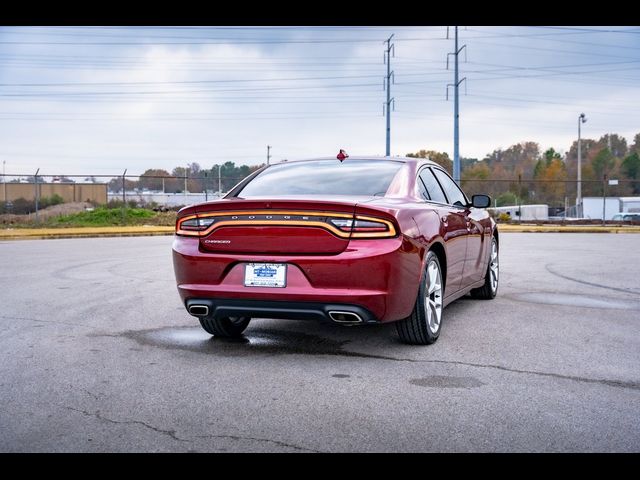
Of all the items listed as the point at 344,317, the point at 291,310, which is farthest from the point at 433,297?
the point at 291,310

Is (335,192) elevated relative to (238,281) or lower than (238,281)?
elevated


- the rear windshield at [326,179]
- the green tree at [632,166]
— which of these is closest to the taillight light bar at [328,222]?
the rear windshield at [326,179]

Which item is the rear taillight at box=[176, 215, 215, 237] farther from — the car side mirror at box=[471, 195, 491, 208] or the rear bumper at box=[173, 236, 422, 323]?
the car side mirror at box=[471, 195, 491, 208]

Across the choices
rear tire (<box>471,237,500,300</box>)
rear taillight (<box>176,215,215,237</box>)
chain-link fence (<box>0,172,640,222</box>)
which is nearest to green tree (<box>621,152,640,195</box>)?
chain-link fence (<box>0,172,640,222</box>)

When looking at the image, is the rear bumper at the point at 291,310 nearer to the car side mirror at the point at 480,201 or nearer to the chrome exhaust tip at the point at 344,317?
the chrome exhaust tip at the point at 344,317

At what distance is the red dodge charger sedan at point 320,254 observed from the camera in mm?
5125

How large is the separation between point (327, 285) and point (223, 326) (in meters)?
1.39

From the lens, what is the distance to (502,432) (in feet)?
12.1

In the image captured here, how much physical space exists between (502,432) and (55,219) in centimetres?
2848

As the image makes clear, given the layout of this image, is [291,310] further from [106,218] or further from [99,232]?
[106,218]
